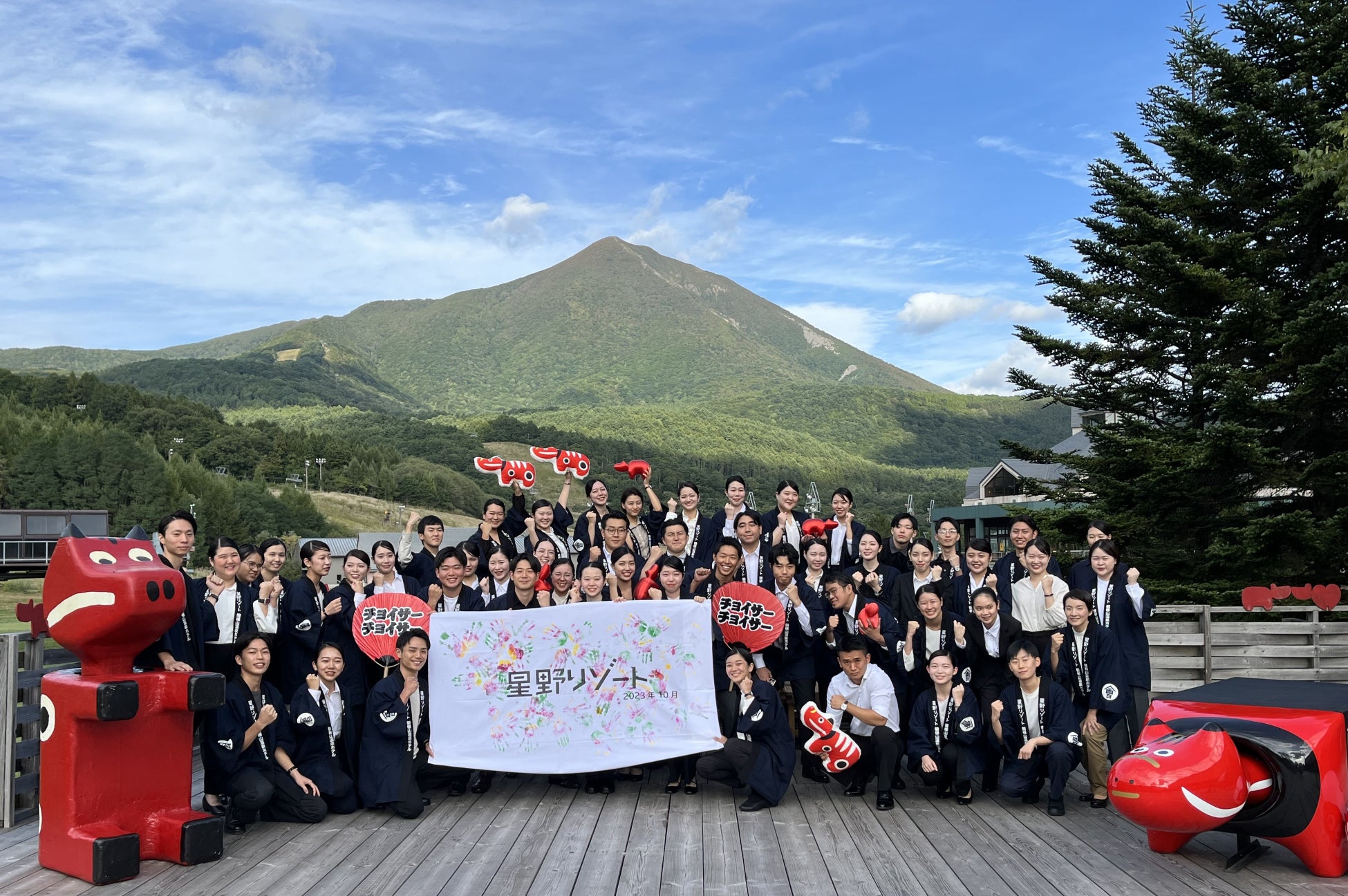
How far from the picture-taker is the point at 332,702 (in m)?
6.41

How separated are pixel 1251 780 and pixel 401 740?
4905mm

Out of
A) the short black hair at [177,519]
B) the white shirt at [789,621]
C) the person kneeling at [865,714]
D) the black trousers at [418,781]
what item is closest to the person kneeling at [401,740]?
the black trousers at [418,781]

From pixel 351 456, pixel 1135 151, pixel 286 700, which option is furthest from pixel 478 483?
pixel 286 700

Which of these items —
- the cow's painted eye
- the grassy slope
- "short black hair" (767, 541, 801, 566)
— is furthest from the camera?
the grassy slope

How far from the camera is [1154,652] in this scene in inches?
372

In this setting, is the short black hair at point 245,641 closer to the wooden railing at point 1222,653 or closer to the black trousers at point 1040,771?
the black trousers at point 1040,771

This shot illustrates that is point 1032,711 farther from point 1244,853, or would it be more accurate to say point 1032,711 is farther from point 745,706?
point 745,706

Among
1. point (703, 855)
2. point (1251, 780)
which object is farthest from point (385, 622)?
point (1251, 780)

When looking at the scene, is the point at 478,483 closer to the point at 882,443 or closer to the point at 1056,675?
the point at 882,443

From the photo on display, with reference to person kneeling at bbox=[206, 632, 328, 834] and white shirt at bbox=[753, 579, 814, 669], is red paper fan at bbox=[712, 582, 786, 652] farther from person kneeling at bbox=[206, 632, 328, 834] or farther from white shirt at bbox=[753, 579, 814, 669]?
person kneeling at bbox=[206, 632, 328, 834]

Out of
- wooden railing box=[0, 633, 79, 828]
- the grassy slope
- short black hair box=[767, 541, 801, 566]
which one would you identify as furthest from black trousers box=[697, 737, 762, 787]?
the grassy slope

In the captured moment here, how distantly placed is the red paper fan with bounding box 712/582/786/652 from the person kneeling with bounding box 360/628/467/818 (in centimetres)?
205

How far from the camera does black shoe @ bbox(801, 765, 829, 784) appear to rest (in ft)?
22.7

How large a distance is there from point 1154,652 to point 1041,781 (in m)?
3.80
